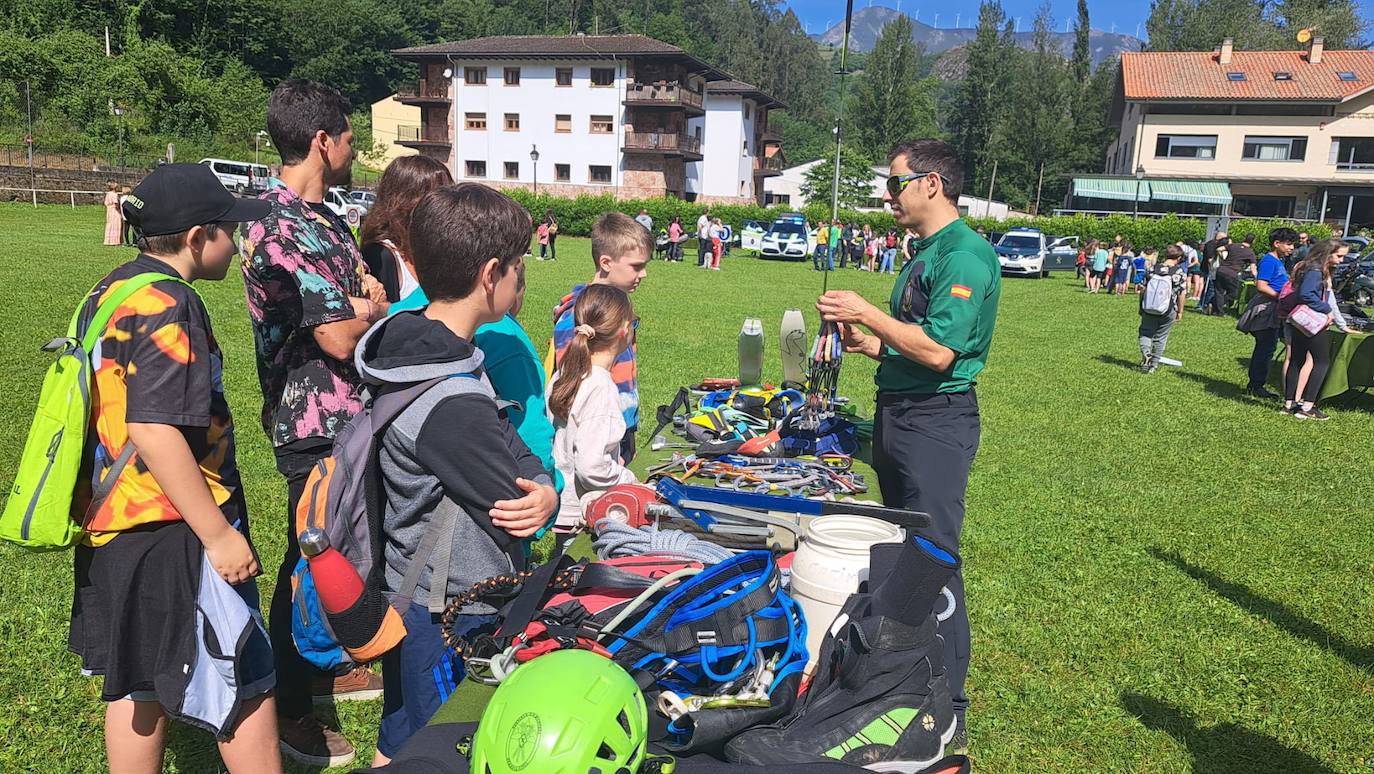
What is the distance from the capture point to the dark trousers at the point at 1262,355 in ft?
35.4

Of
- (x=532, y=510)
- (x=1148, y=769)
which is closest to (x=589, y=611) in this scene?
(x=532, y=510)

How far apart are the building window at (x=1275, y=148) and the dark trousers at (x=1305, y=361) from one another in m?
49.2

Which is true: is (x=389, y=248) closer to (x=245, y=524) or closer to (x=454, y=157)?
(x=245, y=524)

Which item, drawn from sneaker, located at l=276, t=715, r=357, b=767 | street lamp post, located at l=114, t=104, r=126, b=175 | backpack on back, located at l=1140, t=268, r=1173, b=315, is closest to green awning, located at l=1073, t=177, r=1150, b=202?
backpack on back, located at l=1140, t=268, r=1173, b=315

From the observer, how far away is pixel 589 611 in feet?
7.54

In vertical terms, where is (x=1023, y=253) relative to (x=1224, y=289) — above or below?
above

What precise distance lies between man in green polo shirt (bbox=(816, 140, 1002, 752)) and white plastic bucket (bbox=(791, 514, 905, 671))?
39.5 inches

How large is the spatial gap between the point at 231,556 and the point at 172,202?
3.12 ft

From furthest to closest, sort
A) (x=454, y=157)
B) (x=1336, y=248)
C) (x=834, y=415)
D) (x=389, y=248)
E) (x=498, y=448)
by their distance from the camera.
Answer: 1. (x=454, y=157)
2. (x=1336, y=248)
3. (x=834, y=415)
4. (x=389, y=248)
5. (x=498, y=448)

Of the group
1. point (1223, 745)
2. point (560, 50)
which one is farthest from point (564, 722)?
point (560, 50)

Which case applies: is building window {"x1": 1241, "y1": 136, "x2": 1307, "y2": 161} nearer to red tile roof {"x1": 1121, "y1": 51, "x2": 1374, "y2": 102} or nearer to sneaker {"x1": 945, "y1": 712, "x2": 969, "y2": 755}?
red tile roof {"x1": 1121, "y1": 51, "x2": 1374, "y2": 102}

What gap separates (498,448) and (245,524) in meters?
1.07

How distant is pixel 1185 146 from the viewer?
51188 millimetres

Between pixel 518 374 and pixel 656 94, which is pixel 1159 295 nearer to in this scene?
pixel 518 374
